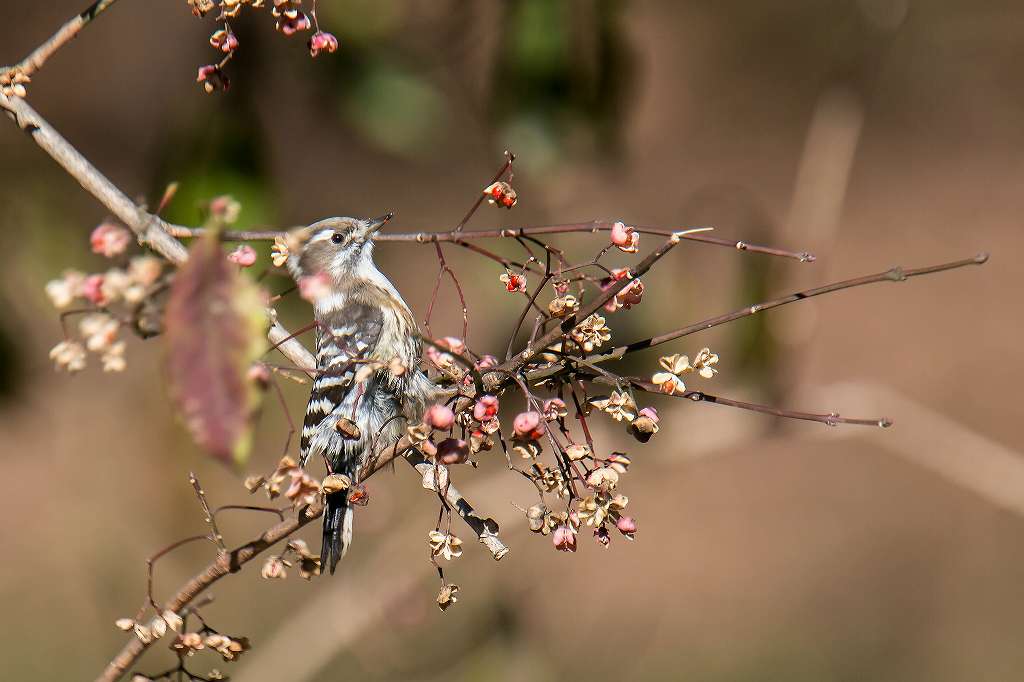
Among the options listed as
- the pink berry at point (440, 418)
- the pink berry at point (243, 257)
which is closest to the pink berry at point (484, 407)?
the pink berry at point (440, 418)

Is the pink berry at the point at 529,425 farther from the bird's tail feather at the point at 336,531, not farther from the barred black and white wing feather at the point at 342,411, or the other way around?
the bird's tail feather at the point at 336,531

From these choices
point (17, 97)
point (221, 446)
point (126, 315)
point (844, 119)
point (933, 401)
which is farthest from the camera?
point (933, 401)

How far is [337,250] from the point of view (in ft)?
8.55

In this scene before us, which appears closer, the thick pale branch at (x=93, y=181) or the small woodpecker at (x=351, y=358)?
the thick pale branch at (x=93, y=181)

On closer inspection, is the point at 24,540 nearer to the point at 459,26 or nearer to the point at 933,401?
the point at 459,26

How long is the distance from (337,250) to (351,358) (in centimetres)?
121

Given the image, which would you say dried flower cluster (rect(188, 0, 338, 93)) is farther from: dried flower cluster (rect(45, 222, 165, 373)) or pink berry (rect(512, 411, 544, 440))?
pink berry (rect(512, 411, 544, 440))

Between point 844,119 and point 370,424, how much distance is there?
1.49m

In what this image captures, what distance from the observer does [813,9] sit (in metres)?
6.39

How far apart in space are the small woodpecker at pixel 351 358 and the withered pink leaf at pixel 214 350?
39 cm

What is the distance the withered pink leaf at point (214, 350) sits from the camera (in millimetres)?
729

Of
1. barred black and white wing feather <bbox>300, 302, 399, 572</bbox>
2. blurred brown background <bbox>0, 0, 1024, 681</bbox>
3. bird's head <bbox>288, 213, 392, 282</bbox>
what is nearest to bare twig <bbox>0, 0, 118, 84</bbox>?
barred black and white wing feather <bbox>300, 302, 399, 572</bbox>

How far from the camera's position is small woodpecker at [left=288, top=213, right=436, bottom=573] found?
1.74 meters

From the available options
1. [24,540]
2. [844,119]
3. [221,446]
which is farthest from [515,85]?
[24,540]
